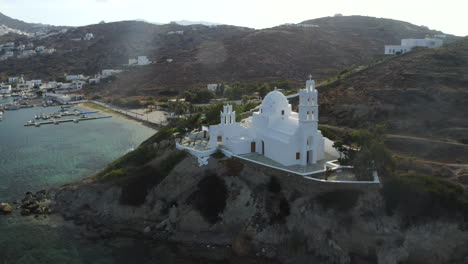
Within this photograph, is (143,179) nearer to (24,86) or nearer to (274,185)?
(274,185)

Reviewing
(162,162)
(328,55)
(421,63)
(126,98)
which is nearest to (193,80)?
(126,98)

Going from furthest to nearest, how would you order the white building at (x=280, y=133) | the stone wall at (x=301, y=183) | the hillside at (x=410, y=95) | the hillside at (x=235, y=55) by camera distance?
the hillside at (x=235, y=55) < the hillside at (x=410, y=95) < the white building at (x=280, y=133) < the stone wall at (x=301, y=183)

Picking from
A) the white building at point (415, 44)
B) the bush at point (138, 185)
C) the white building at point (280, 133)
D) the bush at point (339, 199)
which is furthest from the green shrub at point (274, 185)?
the white building at point (415, 44)

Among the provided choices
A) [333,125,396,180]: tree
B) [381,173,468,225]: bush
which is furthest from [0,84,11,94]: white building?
[381,173,468,225]: bush

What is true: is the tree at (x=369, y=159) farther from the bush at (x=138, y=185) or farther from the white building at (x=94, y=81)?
the white building at (x=94, y=81)

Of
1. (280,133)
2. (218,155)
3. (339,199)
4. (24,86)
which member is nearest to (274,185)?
(280,133)

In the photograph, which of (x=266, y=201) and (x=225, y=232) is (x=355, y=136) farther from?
(x=225, y=232)
